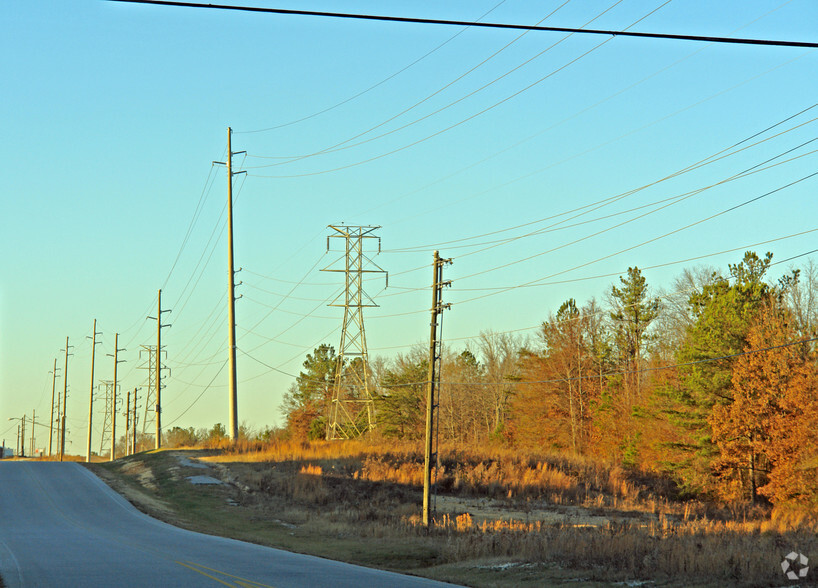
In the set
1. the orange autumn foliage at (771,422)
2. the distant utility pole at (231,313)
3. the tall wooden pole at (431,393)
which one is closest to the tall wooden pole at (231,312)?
the distant utility pole at (231,313)

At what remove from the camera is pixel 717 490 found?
182ft

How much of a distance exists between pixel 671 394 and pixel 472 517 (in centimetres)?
3030

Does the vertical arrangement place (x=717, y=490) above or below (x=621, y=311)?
below

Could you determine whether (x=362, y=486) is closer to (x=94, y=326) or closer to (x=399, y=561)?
(x=399, y=561)

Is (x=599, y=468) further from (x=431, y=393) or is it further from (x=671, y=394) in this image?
(x=431, y=393)

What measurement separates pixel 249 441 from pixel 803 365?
120 ft

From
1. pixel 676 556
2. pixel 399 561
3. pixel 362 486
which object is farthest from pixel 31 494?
pixel 676 556

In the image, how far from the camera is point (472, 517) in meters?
35.2

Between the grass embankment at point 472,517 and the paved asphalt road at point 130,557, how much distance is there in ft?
6.37

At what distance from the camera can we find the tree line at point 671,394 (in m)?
50.9

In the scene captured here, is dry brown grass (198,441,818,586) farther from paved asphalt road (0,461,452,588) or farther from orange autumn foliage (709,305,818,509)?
paved asphalt road (0,461,452,588)

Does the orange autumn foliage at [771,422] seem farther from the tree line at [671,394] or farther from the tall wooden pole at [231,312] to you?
the tall wooden pole at [231,312]

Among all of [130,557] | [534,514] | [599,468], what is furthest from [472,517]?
[599,468]

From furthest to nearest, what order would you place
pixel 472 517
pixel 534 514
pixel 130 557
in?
pixel 534 514 → pixel 472 517 → pixel 130 557
